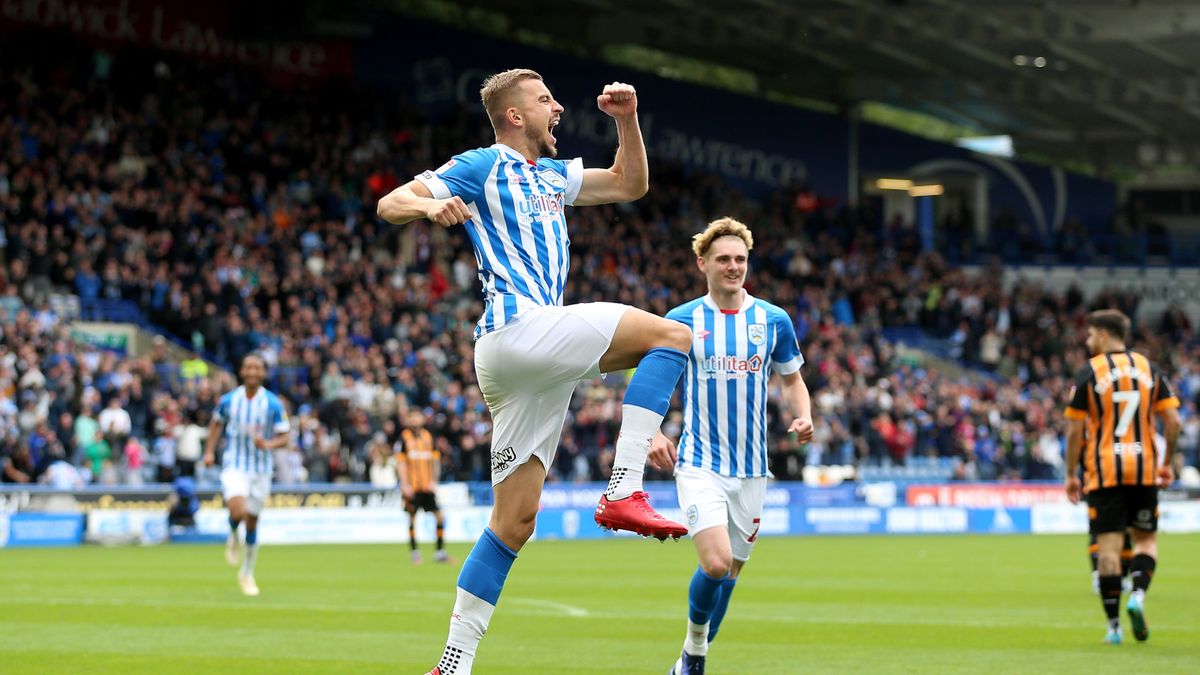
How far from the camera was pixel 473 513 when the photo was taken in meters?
28.8

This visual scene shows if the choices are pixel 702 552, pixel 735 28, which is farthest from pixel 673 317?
pixel 735 28

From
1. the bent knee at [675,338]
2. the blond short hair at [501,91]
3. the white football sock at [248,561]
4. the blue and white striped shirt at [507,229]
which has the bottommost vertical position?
the white football sock at [248,561]

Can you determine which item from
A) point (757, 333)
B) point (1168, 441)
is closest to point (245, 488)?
point (757, 333)

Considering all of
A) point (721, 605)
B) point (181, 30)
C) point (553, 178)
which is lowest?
point (721, 605)

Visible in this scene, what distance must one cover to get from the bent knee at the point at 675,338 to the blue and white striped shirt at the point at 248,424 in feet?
35.5

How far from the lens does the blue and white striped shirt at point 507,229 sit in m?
6.84

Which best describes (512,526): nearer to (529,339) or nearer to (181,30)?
(529,339)

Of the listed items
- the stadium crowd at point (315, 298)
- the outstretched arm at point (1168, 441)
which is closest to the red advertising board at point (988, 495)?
the stadium crowd at point (315, 298)

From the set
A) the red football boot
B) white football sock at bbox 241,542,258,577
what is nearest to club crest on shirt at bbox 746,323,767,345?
the red football boot

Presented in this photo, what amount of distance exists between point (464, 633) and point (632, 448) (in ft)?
3.45

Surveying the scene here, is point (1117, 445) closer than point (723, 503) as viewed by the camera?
No

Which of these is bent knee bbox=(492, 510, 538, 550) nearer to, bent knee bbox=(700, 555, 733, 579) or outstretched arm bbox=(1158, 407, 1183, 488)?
bent knee bbox=(700, 555, 733, 579)

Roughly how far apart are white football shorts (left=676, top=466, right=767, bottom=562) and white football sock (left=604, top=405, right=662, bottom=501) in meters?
2.34

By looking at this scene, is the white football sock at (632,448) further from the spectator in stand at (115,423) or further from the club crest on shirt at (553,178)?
the spectator in stand at (115,423)
